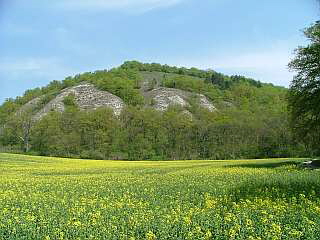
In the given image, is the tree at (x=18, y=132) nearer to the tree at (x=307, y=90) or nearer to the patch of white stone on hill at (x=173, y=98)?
the patch of white stone on hill at (x=173, y=98)

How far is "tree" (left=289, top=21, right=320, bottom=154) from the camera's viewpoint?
35094 millimetres

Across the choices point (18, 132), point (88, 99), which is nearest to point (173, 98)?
point (88, 99)

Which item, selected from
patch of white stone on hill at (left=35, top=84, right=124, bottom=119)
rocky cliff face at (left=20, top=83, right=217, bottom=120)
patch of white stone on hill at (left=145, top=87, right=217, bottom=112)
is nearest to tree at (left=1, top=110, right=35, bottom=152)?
patch of white stone on hill at (left=35, top=84, right=124, bottom=119)

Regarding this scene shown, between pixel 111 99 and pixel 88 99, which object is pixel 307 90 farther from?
pixel 88 99

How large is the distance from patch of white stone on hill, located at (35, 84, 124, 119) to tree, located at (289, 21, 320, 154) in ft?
298

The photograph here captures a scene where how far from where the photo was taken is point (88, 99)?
137m

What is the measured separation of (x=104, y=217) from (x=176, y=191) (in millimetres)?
6114

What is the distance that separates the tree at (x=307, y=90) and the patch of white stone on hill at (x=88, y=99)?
90706mm

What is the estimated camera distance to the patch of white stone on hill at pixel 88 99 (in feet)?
418

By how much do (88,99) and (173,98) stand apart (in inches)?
979

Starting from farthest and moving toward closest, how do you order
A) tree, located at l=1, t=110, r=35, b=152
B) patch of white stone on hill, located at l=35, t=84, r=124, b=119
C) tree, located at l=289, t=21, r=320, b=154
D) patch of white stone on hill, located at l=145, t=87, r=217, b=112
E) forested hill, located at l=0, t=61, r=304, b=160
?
patch of white stone on hill, located at l=145, t=87, r=217, b=112 < patch of white stone on hill, located at l=35, t=84, r=124, b=119 < tree, located at l=1, t=110, r=35, b=152 < forested hill, located at l=0, t=61, r=304, b=160 < tree, located at l=289, t=21, r=320, b=154

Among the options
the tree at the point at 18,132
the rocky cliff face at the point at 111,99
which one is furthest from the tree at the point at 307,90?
the rocky cliff face at the point at 111,99

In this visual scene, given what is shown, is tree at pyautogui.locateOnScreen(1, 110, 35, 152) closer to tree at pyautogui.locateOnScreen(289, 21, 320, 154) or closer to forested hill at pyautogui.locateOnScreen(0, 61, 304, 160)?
forested hill at pyautogui.locateOnScreen(0, 61, 304, 160)

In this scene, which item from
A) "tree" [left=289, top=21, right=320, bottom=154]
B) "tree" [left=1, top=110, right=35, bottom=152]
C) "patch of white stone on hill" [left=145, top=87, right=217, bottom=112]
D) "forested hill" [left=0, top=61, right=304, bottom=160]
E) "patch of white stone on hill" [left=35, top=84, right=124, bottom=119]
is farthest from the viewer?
"patch of white stone on hill" [left=145, top=87, right=217, bottom=112]
